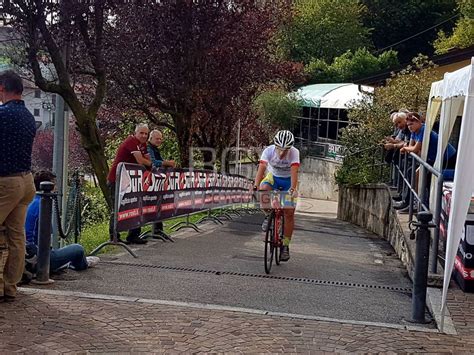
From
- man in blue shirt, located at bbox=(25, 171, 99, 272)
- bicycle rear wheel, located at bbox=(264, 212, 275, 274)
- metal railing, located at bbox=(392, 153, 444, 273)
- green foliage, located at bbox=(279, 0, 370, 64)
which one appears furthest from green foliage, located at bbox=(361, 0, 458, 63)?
man in blue shirt, located at bbox=(25, 171, 99, 272)

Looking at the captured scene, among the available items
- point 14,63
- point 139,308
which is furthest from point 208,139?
point 139,308

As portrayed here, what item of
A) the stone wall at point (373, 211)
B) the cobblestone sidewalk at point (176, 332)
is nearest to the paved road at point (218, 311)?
the cobblestone sidewalk at point (176, 332)

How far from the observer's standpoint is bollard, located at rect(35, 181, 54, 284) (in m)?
6.84

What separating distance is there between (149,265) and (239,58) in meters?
14.5

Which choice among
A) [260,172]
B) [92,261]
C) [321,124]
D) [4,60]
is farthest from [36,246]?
[321,124]

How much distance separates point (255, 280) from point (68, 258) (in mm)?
2187

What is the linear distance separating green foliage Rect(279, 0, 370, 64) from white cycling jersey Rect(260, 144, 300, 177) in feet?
157

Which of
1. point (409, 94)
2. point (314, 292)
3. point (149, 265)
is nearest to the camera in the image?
point (314, 292)

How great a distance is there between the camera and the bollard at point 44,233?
6.84 meters

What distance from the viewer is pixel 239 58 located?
22203 millimetres

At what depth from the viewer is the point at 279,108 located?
42.0m

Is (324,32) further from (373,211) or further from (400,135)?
(400,135)

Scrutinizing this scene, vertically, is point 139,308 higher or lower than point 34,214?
lower

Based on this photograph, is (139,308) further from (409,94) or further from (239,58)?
(409,94)
